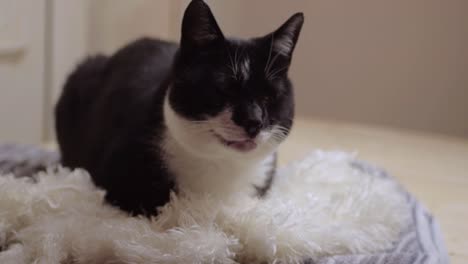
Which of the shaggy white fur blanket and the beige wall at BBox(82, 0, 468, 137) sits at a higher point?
the shaggy white fur blanket

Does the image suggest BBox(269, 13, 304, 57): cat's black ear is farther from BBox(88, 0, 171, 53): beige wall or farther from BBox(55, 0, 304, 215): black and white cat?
BBox(88, 0, 171, 53): beige wall

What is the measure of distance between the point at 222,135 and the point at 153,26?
Result: 1.18m

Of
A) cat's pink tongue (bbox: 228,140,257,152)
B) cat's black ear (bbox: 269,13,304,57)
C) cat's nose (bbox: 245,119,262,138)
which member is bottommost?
cat's pink tongue (bbox: 228,140,257,152)

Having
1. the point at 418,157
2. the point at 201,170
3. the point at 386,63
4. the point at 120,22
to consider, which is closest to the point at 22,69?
the point at 120,22

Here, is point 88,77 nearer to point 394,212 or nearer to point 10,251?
point 10,251

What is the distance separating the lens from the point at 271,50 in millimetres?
916

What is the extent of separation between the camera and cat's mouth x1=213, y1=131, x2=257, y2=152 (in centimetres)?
87

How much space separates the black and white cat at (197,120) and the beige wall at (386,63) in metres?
1.22

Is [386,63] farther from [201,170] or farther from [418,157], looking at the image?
[201,170]

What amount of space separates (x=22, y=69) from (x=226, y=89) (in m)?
1.11

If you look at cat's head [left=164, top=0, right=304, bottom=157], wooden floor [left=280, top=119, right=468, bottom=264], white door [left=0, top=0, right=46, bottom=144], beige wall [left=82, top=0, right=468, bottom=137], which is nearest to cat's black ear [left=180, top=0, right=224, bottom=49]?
cat's head [left=164, top=0, right=304, bottom=157]

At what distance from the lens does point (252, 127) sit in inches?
33.4

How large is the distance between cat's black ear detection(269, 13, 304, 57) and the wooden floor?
49 cm

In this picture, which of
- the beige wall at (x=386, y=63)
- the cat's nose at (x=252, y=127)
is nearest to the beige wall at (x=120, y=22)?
the beige wall at (x=386, y=63)
